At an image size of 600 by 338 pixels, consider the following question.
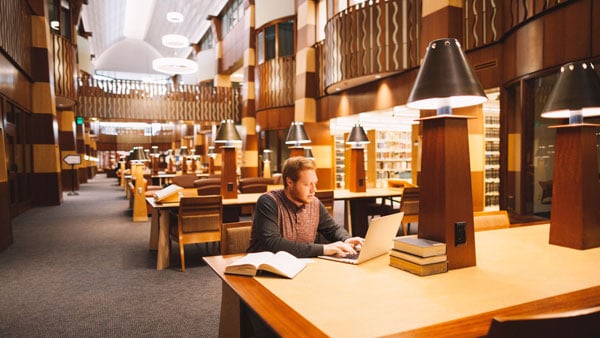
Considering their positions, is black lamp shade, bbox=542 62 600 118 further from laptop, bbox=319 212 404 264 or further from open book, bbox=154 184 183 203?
open book, bbox=154 184 183 203

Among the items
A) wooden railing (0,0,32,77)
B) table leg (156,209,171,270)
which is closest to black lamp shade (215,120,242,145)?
table leg (156,209,171,270)

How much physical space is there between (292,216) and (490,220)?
162 centimetres

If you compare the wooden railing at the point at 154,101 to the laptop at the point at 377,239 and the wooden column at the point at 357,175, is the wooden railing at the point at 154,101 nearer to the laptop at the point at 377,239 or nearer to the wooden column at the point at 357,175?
the wooden column at the point at 357,175

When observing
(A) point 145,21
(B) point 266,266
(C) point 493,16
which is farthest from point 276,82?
(A) point 145,21

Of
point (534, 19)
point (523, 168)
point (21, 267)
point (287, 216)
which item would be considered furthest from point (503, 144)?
point (21, 267)

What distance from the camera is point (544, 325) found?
3.32 ft

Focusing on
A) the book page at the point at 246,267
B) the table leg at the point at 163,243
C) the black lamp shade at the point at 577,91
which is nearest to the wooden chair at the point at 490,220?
the black lamp shade at the point at 577,91

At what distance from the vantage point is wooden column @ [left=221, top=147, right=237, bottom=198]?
5555 millimetres

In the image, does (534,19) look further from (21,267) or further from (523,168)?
(21,267)

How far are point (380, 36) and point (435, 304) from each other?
25.1 feet

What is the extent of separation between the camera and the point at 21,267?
5078 millimetres

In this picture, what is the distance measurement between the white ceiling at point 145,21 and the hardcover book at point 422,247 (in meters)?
17.6

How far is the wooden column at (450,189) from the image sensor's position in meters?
1.93

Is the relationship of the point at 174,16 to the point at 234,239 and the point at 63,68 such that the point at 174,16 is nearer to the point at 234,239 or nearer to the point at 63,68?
the point at 63,68
